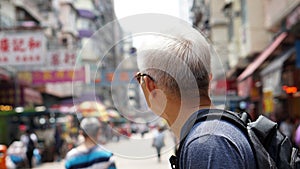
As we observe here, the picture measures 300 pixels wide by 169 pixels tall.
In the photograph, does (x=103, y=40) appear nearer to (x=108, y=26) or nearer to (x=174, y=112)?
(x=108, y=26)

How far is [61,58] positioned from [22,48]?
5492 mm

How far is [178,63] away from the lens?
1.92 meters

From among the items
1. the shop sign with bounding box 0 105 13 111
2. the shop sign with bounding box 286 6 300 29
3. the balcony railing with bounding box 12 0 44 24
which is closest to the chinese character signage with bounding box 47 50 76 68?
the shop sign with bounding box 0 105 13 111

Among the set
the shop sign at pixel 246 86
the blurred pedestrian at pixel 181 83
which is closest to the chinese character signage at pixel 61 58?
the shop sign at pixel 246 86

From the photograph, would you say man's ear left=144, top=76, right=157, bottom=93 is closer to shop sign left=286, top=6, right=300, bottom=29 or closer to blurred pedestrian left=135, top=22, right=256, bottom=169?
blurred pedestrian left=135, top=22, right=256, bottom=169

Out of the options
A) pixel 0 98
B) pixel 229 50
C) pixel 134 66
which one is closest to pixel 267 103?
pixel 229 50

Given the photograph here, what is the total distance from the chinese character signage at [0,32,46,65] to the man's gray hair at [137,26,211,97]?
68.0ft

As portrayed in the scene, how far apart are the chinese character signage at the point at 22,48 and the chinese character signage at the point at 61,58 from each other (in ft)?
15.9

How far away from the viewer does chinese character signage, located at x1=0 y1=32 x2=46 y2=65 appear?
2225cm

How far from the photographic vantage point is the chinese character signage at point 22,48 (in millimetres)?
22250

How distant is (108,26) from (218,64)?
0.42 metres

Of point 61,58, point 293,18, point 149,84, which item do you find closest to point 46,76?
point 61,58

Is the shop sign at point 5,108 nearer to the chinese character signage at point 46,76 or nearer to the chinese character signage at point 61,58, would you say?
the chinese character signage at point 61,58

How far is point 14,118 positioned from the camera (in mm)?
27516
